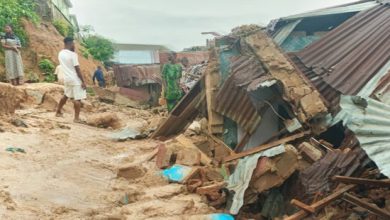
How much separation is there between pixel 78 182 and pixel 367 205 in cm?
346

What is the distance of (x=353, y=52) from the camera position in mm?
5957

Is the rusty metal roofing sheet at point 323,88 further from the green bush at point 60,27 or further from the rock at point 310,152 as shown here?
the green bush at point 60,27

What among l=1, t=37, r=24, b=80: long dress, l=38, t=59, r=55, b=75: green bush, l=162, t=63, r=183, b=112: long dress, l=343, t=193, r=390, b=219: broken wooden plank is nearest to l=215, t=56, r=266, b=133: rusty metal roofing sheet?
l=343, t=193, r=390, b=219: broken wooden plank

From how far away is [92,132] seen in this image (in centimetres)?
852

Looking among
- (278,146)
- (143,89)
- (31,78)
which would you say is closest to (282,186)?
(278,146)

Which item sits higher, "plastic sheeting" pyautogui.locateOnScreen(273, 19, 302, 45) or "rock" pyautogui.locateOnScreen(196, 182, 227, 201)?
"plastic sheeting" pyautogui.locateOnScreen(273, 19, 302, 45)

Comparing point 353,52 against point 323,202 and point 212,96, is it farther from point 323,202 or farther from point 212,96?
point 323,202

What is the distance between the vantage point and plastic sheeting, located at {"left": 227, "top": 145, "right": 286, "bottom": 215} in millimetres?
4818

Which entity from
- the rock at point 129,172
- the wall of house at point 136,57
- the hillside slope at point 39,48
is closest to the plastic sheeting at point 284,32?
the rock at point 129,172

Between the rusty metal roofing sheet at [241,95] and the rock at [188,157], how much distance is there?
82 cm

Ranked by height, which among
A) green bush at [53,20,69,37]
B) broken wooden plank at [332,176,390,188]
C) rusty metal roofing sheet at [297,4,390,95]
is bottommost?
broken wooden plank at [332,176,390,188]

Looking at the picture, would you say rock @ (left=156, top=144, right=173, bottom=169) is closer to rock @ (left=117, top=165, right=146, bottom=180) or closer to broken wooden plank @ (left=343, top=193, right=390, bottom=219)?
rock @ (left=117, top=165, right=146, bottom=180)

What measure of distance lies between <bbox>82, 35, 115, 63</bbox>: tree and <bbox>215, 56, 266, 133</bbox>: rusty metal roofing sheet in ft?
69.8

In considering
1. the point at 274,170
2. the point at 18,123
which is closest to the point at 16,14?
the point at 18,123
